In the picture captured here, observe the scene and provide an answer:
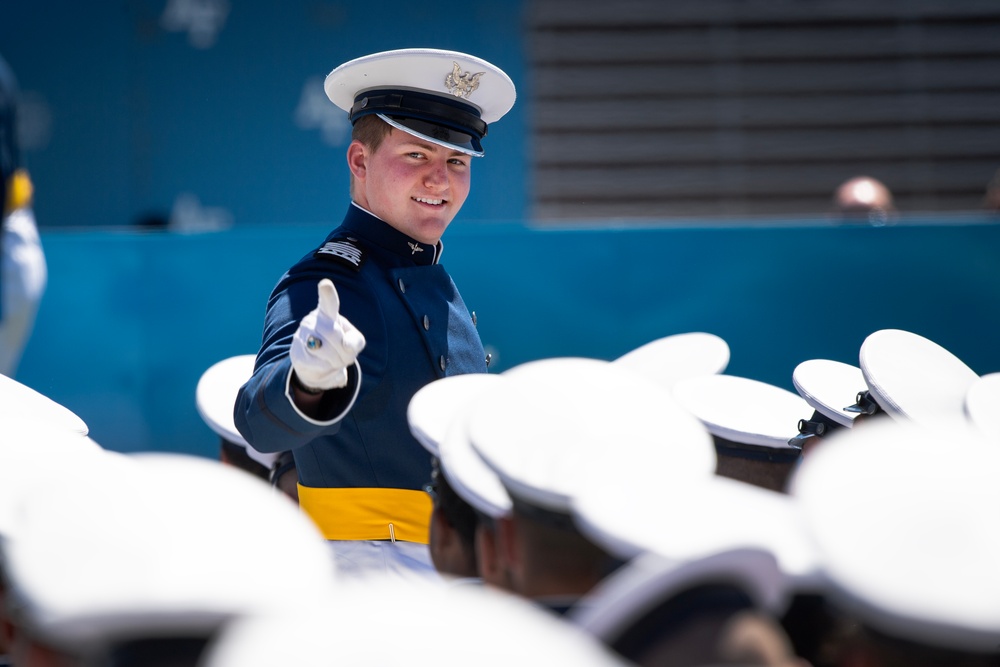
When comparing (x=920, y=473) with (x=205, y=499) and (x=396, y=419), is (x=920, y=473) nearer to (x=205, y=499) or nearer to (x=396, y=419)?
(x=205, y=499)

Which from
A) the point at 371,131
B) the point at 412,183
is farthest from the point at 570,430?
the point at 371,131

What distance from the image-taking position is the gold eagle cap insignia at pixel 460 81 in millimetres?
2514

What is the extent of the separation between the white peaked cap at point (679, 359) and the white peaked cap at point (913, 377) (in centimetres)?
67

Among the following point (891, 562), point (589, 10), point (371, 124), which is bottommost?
point (891, 562)

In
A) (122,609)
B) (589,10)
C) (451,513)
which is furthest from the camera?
(589,10)

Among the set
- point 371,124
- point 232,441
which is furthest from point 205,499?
point 232,441

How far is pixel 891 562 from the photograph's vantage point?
101cm

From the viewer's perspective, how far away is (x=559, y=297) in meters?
3.97

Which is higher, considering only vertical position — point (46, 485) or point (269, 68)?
point (269, 68)

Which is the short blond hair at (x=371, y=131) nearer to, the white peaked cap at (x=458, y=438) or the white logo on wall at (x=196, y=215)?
the white peaked cap at (x=458, y=438)

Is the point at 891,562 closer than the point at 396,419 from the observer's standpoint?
Yes

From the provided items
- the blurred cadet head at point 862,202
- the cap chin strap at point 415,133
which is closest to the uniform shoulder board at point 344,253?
the cap chin strap at point 415,133

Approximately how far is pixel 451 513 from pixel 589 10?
216 inches

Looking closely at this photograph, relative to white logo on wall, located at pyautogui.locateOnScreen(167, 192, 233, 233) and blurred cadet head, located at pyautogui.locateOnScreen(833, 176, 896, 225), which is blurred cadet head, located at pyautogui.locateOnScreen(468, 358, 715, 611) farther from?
white logo on wall, located at pyautogui.locateOnScreen(167, 192, 233, 233)
